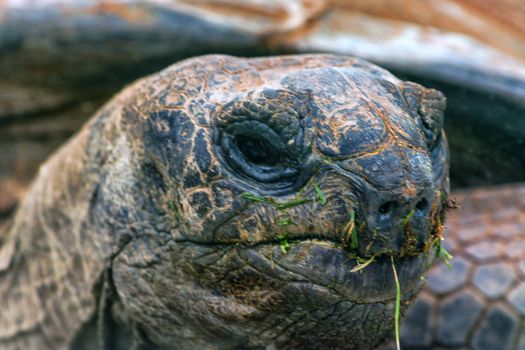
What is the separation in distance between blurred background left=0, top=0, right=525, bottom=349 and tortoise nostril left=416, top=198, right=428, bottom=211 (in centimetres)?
115

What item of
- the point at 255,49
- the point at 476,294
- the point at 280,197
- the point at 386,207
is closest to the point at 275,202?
the point at 280,197

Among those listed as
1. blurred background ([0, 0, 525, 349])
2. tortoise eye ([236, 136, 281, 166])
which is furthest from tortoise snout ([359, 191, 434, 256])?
blurred background ([0, 0, 525, 349])

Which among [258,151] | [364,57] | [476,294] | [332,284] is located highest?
[258,151]

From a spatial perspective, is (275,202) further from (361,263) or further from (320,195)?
(361,263)

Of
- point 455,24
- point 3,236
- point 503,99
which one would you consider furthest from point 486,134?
point 3,236

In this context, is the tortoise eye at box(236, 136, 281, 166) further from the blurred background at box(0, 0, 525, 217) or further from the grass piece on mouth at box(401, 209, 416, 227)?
the blurred background at box(0, 0, 525, 217)

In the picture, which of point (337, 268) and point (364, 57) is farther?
point (364, 57)

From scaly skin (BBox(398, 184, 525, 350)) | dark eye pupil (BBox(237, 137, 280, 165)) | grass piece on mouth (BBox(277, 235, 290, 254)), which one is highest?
dark eye pupil (BBox(237, 137, 280, 165))

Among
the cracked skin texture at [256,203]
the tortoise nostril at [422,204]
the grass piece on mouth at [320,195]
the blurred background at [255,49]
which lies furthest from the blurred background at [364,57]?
the grass piece on mouth at [320,195]

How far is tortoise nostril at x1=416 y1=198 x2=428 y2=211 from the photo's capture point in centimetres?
187

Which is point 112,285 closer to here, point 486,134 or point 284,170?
point 284,170

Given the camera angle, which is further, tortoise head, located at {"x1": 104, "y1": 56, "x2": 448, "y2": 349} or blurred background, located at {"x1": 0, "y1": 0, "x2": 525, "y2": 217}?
blurred background, located at {"x1": 0, "y1": 0, "x2": 525, "y2": 217}

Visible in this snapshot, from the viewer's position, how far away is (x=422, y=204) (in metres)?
1.89

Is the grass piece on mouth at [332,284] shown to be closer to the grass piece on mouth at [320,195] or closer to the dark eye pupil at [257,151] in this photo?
the grass piece on mouth at [320,195]
